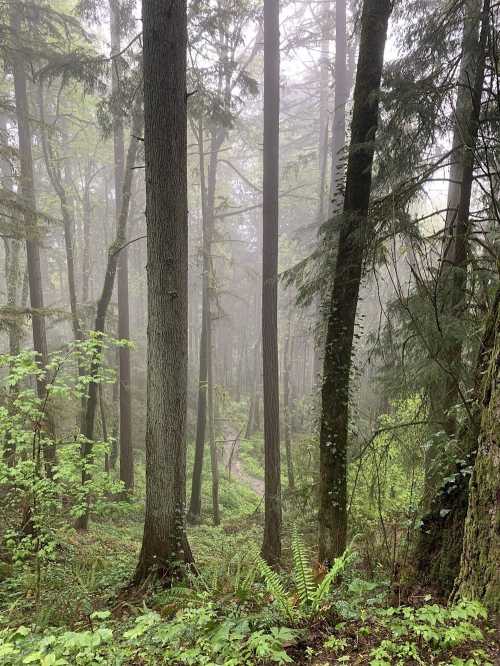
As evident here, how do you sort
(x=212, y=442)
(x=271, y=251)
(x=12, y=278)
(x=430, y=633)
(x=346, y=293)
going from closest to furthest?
(x=430, y=633), (x=346, y=293), (x=271, y=251), (x=12, y=278), (x=212, y=442)

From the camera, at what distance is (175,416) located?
5.13m

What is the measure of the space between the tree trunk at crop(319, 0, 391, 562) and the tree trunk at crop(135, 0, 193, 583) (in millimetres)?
1731

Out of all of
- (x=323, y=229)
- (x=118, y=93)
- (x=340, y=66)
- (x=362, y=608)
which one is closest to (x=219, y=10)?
(x=118, y=93)

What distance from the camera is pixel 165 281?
5070 mm

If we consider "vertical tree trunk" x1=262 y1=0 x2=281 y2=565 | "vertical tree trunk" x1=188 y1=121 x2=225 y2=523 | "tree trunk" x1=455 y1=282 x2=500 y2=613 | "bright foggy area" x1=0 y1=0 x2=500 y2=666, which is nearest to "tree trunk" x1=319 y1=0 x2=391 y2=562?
"bright foggy area" x1=0 y1=0 x2=500 y2=666

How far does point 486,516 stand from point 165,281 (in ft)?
12.7

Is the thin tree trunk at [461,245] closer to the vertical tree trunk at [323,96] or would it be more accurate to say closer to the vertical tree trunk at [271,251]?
the vertical tree trunk at [271,251]

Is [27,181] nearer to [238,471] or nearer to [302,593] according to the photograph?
[302,593]

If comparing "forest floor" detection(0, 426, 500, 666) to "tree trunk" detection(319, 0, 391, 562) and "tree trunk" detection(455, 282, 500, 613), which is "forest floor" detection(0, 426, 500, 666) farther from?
"tree trunk" detection(319, 0, 391, 562)

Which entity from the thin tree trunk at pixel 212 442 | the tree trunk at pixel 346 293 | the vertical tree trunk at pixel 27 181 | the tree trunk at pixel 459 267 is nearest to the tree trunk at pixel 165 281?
the tree trunk at pixel 346 293

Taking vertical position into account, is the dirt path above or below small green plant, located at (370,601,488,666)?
below

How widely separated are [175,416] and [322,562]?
→ 92.6 inches

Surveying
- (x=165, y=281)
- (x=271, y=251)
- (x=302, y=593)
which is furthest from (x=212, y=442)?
(x=302, y=593)

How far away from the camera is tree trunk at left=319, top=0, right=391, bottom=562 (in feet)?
15.9
